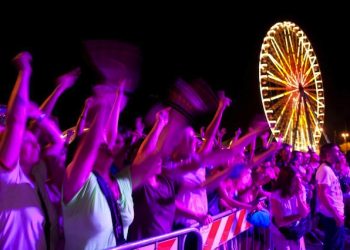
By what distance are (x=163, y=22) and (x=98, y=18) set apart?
13.9 feet

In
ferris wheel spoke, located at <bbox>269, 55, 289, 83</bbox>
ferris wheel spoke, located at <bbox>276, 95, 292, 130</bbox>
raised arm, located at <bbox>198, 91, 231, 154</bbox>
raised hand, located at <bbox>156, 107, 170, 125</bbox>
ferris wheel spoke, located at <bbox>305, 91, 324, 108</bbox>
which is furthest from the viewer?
ferris wheel spoke, located at <bbox>305, 91, 324, 108</bbox>

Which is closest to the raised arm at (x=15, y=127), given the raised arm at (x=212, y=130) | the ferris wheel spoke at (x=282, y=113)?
the raised arm at (x=212, y=130)

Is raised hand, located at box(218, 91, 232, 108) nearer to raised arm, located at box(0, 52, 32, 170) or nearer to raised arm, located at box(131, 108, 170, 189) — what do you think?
raised arm, located at box(131, 108, 170, 189)

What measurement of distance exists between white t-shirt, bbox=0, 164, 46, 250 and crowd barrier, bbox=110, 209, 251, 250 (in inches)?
18.3

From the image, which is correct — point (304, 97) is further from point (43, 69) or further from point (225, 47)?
point (43, 69)

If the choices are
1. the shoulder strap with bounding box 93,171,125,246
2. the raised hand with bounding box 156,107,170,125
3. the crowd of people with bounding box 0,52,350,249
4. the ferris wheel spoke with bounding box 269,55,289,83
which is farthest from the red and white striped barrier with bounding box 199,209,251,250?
the ferris wheel spoke with bounding box 269,55,289,83

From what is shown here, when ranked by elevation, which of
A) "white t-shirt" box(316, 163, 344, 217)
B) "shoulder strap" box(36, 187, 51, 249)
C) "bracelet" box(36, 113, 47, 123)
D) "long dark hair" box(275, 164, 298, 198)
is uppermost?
"bracelet" box(36, 113, 47, 123)

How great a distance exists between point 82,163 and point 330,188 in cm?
439

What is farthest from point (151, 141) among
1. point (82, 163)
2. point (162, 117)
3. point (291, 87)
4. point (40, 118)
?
point (291, 87)

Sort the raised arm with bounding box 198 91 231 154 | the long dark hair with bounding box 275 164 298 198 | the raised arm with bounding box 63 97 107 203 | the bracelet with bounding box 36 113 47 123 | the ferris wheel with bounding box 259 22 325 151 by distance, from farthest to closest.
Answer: the ferris wheel with bounding box 259 22 325 151 → the long dark hair with bounding box 275 164 298 198 → the raised arm with bounding box 198 91 231 154 → the bracelet with bounding box 36 113 47 123 → the raised arm with bounding box 63 97 107 203

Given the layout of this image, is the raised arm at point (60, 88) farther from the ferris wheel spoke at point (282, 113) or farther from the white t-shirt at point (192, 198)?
the ferris wheel spoke at point (282, 113)

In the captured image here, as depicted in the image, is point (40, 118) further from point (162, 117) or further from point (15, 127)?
point (162, 117)

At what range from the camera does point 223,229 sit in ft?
13.5

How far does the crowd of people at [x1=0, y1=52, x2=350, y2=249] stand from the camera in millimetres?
2170
